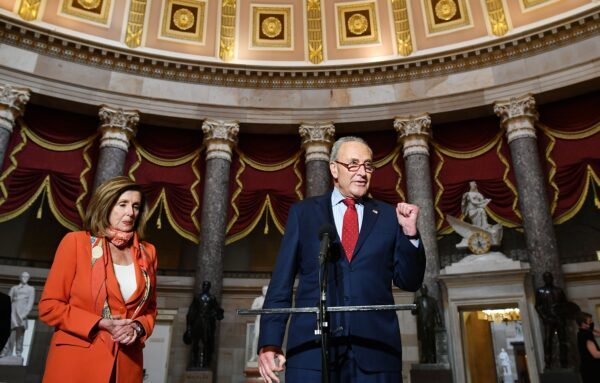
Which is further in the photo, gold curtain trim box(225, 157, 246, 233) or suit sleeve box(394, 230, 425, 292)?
gold curtain trim box(225, 157, 246, 233)

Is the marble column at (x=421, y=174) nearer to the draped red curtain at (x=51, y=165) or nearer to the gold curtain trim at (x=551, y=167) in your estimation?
the gold curtain trim at (x=551, y=167)

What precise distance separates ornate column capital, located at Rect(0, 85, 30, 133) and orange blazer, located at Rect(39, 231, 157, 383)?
12.1 m

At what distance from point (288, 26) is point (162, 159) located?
603 cm

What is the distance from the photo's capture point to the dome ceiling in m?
14.8

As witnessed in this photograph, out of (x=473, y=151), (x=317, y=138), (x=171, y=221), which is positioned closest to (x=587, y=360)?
(x=473, y=151)

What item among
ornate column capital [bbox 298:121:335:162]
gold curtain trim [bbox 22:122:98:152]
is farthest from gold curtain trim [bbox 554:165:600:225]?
gold curtain trim [bbox 22:122:98:152]

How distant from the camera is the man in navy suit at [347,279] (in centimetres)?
230

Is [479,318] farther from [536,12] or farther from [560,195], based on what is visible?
[536,12]

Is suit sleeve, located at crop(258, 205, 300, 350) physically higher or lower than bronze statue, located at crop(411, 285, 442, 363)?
lower

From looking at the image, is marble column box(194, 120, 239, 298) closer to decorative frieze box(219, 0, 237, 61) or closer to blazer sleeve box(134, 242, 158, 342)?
decorative frieze box(219, 0, 237, 61)

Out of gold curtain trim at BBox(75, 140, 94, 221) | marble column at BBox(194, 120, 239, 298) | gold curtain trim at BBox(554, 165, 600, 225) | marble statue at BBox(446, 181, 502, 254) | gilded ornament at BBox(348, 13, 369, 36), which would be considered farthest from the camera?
gilded ornament at BBox(348, 13, 369, 36)

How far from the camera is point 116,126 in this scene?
1401cm

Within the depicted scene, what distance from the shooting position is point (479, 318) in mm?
13969

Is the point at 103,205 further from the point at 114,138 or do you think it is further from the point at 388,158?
the point at 388,158
